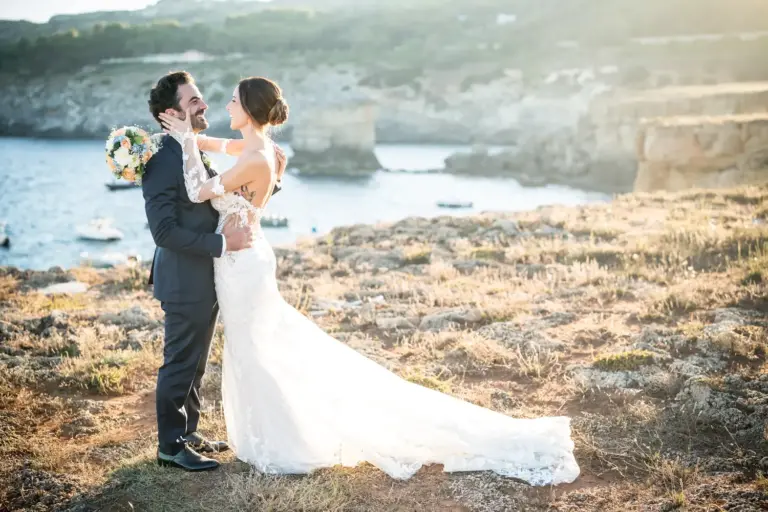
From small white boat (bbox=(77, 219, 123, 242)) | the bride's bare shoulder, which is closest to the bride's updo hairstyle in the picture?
the bride's bare shoulder

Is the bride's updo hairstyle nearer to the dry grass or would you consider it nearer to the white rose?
the white rose

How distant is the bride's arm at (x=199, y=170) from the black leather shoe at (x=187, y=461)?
180 centimetres

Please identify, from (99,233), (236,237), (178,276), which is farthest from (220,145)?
(99,233)

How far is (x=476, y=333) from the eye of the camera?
7.78m

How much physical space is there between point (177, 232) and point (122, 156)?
0.61 meters

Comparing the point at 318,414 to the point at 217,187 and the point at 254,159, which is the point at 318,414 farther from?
the point at 254,159

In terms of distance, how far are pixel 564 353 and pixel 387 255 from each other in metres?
6.73

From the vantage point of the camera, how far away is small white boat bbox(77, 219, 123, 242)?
45656mm

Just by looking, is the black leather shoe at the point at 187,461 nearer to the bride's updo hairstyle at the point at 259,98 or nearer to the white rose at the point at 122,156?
the white rose at the point at 122,156

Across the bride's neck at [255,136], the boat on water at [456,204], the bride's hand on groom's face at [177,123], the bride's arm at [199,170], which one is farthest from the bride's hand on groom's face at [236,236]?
the boat on water at [456,204]

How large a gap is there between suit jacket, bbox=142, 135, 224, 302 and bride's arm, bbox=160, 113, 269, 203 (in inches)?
3.5

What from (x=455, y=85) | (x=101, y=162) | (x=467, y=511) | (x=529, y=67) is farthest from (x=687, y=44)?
(x=467, y=511)

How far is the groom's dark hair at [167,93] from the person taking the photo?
4.39m

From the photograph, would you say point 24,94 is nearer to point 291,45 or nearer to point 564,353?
point 291,45
